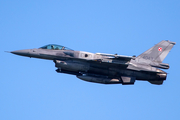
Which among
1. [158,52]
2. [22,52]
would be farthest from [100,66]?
[22,52]

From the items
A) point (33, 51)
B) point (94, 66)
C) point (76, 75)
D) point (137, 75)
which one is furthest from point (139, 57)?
point (33, 51)

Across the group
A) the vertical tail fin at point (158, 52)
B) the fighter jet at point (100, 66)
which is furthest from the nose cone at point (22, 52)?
the vertical tail fin at point (158, 52)

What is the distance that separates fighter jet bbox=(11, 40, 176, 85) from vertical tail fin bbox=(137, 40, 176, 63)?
1.25 ft

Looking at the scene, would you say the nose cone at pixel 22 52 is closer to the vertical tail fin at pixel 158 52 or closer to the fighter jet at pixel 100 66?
the fighter jet at pixel 100 66

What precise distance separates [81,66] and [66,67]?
4.01 ft

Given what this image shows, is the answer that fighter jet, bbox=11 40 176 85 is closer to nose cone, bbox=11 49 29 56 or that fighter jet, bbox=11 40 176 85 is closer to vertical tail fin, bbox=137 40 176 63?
nose cone, bbox=11 49 29 56

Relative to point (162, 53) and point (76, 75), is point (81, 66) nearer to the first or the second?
point (76, 75)

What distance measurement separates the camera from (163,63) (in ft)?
79.8

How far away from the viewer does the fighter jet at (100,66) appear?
2273 cm

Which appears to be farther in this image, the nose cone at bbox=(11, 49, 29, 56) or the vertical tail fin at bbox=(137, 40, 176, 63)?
the vertical tail fin at bbox=(137, 40, 176, 63)

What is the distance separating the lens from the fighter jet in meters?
22.7

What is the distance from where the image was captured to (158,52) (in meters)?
25.1

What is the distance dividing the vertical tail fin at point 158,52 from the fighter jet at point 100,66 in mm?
380

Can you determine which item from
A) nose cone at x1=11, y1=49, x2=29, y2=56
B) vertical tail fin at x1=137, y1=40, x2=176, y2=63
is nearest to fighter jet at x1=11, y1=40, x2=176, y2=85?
nose cone at x1=11, y1=49, x2=29, y2=56
